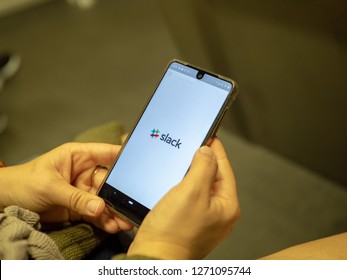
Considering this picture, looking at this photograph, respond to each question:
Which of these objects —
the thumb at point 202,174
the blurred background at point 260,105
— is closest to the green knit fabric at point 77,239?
the thumb at point 202,174

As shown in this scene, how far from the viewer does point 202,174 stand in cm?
49

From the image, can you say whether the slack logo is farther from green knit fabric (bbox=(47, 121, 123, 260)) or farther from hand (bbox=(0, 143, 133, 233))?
green knit fabric (bbox=(47, 121, 123, 260))

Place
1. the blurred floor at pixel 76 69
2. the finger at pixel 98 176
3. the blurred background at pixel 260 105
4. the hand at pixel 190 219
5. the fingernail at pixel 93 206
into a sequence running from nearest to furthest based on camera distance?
1. the hand at pixel 190 219
2. the fingernail at pixel 93 206
3. the finger at pixel 98 176
4. the blurred background at pixel 260 105
5. the blurred floor at pixel 76 69

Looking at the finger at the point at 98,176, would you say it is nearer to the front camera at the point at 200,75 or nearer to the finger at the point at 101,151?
the finger at the point at 101,151

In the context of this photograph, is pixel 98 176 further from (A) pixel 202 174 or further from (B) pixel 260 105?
(B) pixel 260 105

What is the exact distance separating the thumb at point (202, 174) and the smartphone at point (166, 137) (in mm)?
71

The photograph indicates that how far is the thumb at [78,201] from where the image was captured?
574 mm

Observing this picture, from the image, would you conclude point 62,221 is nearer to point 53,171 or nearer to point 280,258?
point 53,171

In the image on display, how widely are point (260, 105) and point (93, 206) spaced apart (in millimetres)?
710

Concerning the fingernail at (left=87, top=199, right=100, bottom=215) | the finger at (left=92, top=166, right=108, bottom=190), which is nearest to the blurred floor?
the finger at (left=92, top=166, right=108, bottom=190)

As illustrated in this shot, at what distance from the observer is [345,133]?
950 millimetres

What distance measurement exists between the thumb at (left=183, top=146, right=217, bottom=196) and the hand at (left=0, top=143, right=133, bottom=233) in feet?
0.54

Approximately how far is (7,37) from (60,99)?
925 mm

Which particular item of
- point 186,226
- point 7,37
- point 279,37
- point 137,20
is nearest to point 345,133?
point 279,37
